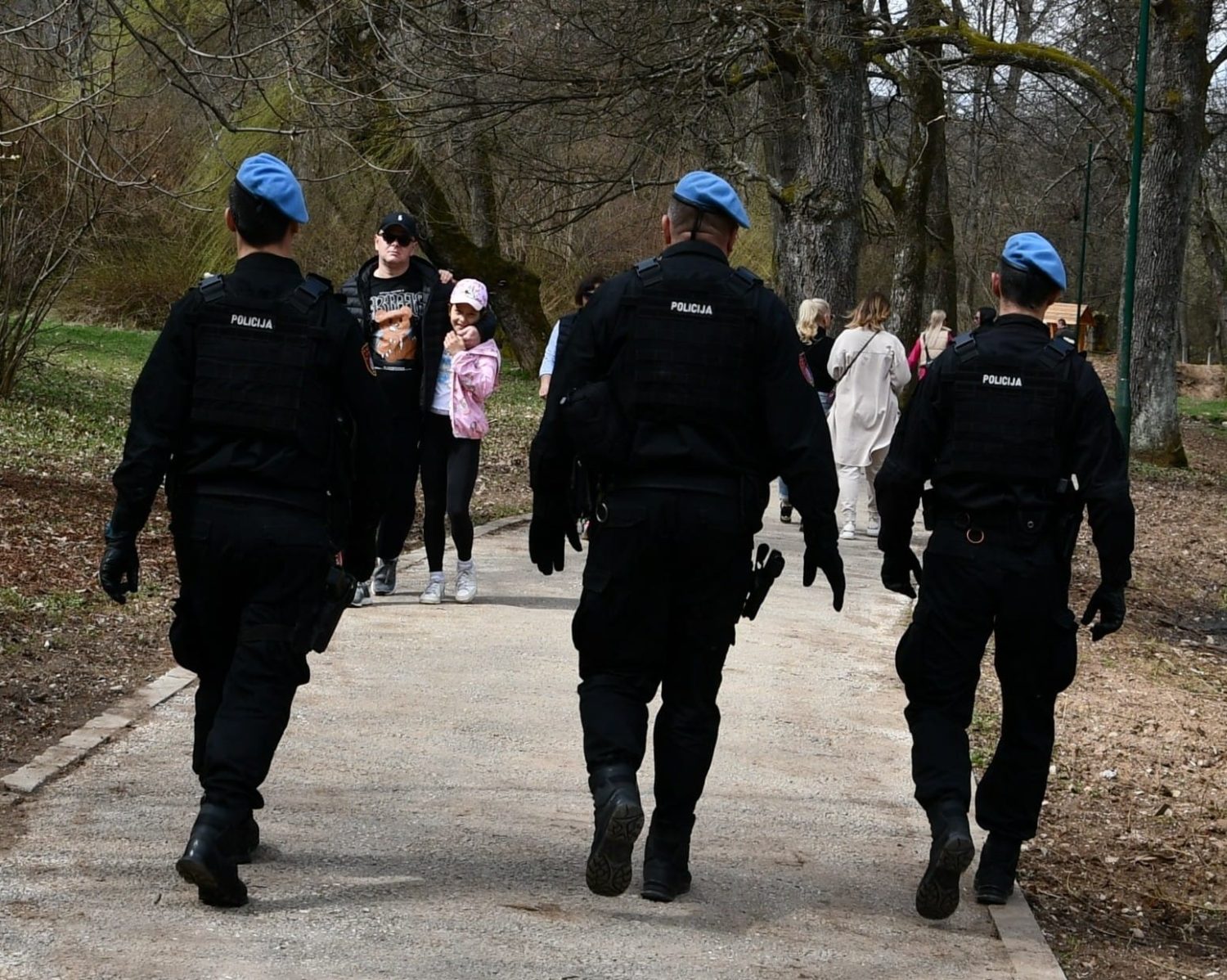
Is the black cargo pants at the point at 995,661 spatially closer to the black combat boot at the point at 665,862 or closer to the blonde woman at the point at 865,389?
the black combat boot at the point at 665,862

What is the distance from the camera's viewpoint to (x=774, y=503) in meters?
16.0

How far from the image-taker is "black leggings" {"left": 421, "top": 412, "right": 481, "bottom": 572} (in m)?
9.03

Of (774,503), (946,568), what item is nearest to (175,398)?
(946,568)

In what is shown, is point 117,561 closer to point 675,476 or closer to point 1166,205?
point 675,476

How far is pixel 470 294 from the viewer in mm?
8945

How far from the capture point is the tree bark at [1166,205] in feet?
70.4

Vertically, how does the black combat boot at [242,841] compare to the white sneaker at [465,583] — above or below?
below

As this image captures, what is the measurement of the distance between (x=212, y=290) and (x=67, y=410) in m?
14.3

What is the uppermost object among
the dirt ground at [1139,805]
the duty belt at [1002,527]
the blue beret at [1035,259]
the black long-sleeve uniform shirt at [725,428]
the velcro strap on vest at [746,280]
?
the blue beret at [1035,259]

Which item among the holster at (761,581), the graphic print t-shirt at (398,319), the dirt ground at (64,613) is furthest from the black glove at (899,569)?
the graphic print t-shirt at (398,319)

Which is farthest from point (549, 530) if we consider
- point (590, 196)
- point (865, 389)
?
point (590, 196)

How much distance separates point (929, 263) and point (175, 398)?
26830mm

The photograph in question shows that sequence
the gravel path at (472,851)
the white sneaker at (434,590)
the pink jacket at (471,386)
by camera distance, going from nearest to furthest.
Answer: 1. the gravel path at (472,851)
2. the pink jacket at (471,386)
3. the white sneaker at (434,590)

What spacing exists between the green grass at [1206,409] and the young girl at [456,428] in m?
29.6
